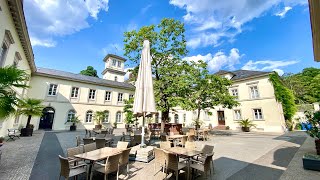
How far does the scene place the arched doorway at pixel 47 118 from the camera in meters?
19.5

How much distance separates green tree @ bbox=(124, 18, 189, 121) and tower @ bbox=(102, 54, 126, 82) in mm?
23376

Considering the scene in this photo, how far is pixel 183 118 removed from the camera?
31438mm

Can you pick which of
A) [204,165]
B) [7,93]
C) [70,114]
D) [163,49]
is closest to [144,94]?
[204,165]

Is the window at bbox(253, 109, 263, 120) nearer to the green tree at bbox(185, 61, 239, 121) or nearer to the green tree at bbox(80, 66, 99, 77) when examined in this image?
the green tree at bbox(185, 61, 239, 121)

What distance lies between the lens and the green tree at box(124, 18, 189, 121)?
13.2 m

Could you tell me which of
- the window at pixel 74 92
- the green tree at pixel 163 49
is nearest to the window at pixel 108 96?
the window at pixel 74 92

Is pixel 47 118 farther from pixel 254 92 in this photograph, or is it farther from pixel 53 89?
pixel 254 92

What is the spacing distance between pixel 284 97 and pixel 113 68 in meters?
34.4

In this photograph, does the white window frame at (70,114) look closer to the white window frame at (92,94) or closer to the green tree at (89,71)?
the white window frame at (92,94)

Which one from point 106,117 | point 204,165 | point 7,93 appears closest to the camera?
point 7,93

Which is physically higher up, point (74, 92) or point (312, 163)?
point (74, 92)

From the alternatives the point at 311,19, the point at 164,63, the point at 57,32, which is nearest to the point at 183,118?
the point at 164,63

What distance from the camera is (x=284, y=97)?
68.3ft

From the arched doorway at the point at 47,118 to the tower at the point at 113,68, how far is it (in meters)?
17.8
